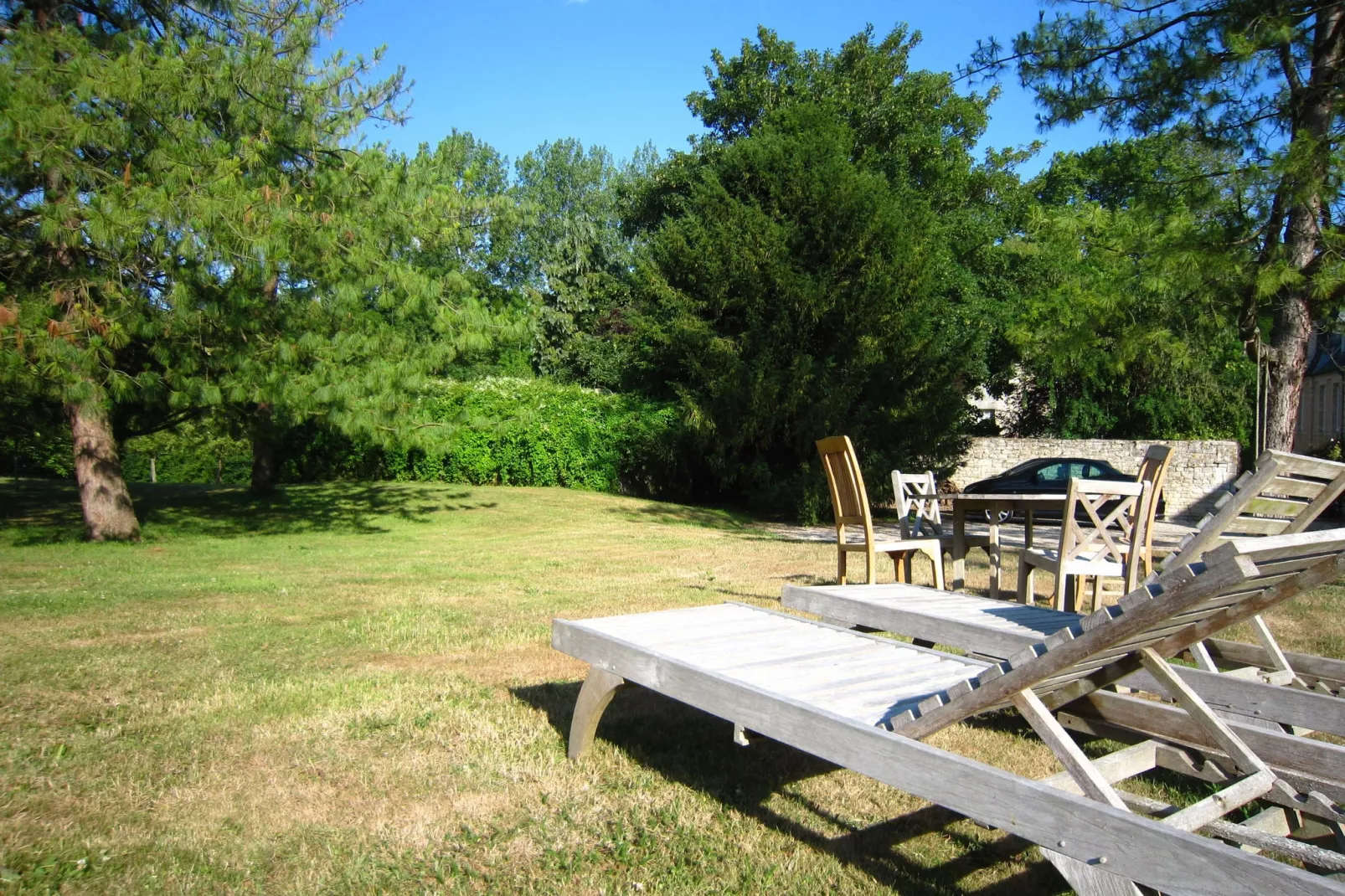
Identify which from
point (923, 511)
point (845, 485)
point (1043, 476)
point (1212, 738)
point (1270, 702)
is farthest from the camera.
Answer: point (1043, 476)

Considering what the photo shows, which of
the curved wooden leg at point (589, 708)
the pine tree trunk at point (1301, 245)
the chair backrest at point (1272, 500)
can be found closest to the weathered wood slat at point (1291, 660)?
the chair backrest at point (1272, 500)

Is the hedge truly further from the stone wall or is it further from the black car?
the stone wall

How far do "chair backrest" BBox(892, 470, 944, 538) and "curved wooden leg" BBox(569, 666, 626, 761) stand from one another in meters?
4.35

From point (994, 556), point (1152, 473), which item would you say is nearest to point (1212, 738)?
point (1152, 473)

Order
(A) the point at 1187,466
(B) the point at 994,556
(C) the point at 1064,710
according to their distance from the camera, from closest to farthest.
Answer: (C) the point at 1064,710
(B) the point at 994,556
(A) the point at 1187,466

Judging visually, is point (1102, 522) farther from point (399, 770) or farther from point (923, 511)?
point (399, 770)

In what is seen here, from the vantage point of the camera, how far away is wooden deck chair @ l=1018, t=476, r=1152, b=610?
5.57 metres

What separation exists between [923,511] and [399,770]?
560cm

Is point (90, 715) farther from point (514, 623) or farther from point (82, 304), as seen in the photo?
point (82, 304)

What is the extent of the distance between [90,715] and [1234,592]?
442 cm

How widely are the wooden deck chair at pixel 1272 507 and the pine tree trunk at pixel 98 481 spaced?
1266cm

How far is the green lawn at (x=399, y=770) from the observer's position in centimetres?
280

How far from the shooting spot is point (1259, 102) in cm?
984

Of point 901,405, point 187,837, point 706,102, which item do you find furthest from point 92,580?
point 706,102
